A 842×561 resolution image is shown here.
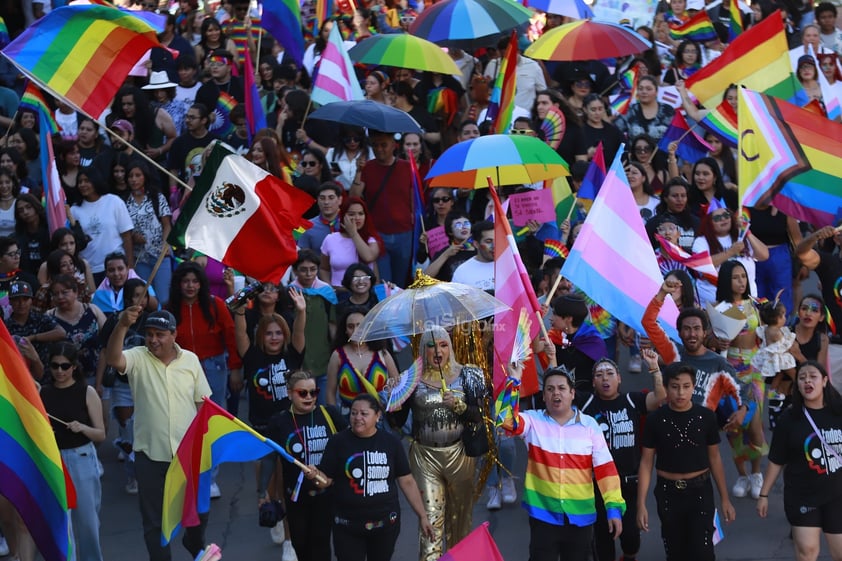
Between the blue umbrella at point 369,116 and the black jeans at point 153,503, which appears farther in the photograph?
the blue umbrella at point 369,116

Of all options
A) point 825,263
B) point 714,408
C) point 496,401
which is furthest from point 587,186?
point 496,401

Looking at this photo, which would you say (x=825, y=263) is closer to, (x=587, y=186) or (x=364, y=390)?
(x=587, y=186)

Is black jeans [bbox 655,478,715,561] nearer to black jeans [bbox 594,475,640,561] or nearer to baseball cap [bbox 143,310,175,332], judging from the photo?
black jeans [bbox 594,475,640,561]

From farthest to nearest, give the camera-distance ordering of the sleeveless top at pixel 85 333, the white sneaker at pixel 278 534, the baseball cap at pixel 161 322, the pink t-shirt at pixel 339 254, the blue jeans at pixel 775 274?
the blue jeans at pixel 775 274 < the pink t-shirt at pixel 339 254 < the sleeveless top at pixel 85 333 < the white sneaker at pixel 278 534 < the baseball cap at pixel 161 322

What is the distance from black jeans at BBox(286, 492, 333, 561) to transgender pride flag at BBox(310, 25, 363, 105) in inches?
242

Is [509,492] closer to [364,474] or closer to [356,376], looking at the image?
[356,376]

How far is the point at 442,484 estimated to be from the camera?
30.3 ft

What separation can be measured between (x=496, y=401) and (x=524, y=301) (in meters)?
0.73

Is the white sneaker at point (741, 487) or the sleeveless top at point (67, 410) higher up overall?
the sleeveless top at point (67, 410)

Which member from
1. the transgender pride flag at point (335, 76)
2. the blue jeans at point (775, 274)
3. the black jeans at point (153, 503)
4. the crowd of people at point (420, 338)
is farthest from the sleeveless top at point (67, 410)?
the blue jeans at point (775, 274)

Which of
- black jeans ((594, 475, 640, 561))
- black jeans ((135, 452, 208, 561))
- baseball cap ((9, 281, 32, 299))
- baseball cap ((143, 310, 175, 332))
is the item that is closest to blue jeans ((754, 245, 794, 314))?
black jeans ((594, 475, 640, 561))

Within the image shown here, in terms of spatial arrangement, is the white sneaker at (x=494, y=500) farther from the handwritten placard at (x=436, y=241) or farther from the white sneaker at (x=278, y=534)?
the handwritten placard at (x=436, y=241)

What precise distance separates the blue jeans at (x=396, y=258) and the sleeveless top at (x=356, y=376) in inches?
107

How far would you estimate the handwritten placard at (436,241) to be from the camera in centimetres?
1268
